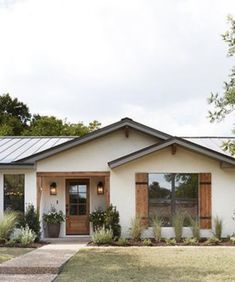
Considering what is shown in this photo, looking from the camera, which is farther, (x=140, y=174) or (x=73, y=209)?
(x=73, y=209)

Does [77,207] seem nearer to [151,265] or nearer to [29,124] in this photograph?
[151,265]

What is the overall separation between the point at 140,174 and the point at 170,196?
1237 mm

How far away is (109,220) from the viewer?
16.5 m

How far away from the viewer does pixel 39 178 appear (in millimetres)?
17281

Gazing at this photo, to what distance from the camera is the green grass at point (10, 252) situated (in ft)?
41.6

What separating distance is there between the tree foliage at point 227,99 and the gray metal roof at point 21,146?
10244 millimetres

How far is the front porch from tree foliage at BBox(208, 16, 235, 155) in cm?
990

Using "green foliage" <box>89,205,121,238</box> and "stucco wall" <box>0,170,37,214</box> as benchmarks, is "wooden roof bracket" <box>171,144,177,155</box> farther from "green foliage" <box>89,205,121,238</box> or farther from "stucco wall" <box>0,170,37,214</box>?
"stucco wall" <box>0,170,37,214</box>

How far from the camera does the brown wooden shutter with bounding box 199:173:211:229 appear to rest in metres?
16.9

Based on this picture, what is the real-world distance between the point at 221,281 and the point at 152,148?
24.0 ft

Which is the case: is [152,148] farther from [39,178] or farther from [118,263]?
[118,263]

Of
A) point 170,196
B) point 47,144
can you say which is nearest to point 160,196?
point 170,196

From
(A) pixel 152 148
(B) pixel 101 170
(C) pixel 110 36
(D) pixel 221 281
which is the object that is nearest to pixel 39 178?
(B) pixel 101 170

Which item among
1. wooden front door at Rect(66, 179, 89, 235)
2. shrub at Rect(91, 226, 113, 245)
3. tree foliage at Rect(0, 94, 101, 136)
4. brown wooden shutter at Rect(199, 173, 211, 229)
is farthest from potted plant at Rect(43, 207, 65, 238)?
tree foliage at Rect(0, 94, 101, 136)
